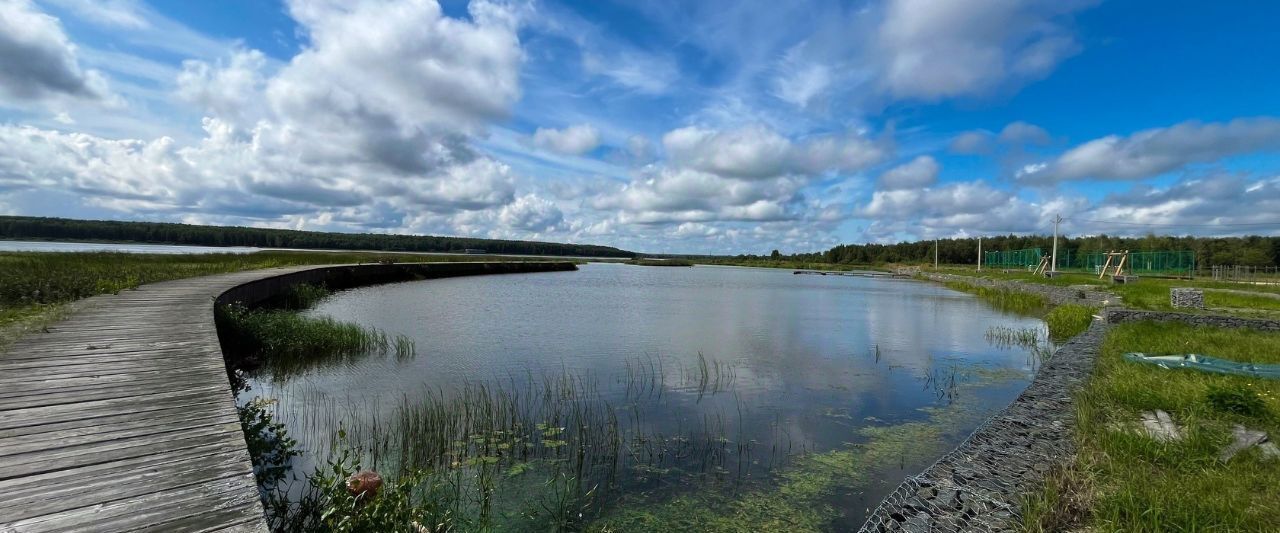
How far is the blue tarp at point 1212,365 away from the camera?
791cm

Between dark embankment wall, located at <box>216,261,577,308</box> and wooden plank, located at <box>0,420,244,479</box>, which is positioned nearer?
wooden plank, located at <box>0,420,244,479</box>

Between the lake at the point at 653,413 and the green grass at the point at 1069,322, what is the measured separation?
1.86m

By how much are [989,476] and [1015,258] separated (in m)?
79.1

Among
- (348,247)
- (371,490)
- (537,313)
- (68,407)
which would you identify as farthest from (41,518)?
(348,247)

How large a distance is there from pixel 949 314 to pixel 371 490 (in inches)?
1015

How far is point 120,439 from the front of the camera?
416 centimetres

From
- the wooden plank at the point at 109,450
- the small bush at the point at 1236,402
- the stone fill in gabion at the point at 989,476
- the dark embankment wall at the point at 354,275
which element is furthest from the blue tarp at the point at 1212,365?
the dark embankment wall at the point at 354,275

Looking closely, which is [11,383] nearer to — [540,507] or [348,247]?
[540,507]

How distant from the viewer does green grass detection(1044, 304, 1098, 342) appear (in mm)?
17250

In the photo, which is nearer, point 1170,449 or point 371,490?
point 371,490

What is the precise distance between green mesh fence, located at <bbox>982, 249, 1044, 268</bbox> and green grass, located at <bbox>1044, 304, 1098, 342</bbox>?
39464 mm

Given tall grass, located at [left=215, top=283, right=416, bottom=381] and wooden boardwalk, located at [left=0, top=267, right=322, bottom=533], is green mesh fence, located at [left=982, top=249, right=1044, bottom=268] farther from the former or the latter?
wooden boardwalk, located at [left=0, top=267, right=322, bottom=533]

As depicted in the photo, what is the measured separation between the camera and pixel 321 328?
13.5 m

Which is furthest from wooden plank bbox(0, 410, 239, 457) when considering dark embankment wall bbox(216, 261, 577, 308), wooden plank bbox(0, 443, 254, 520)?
dark embankment wall bbox(216, 261, 577, 308)
